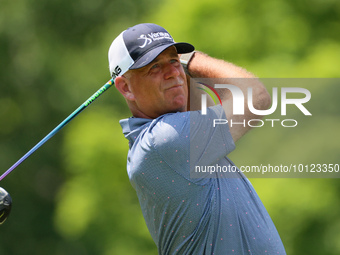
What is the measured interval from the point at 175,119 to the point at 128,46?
427 millimetres

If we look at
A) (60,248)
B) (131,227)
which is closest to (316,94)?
(131,227)

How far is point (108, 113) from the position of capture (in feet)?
28.8

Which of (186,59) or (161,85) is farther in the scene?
(186,59)

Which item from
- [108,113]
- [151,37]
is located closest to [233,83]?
[151,37]

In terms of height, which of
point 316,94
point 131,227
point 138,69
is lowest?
point 131,227

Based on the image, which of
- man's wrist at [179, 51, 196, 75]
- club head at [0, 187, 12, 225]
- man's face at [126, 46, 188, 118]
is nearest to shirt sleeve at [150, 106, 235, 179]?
man's face at [126, 46, 188, 118]

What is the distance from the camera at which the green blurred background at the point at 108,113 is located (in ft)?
21.3

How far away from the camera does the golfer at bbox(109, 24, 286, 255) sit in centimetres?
276

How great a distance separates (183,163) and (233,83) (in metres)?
0.43

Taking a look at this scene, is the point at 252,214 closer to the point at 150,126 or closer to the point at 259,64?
the point at 150,126

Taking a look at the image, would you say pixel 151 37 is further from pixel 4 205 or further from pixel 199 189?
pixel 4 205

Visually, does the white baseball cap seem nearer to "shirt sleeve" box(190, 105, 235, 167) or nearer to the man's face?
the man's face

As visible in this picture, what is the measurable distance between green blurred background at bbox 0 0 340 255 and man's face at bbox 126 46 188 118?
2325 mm

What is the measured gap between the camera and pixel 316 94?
6.23 m
